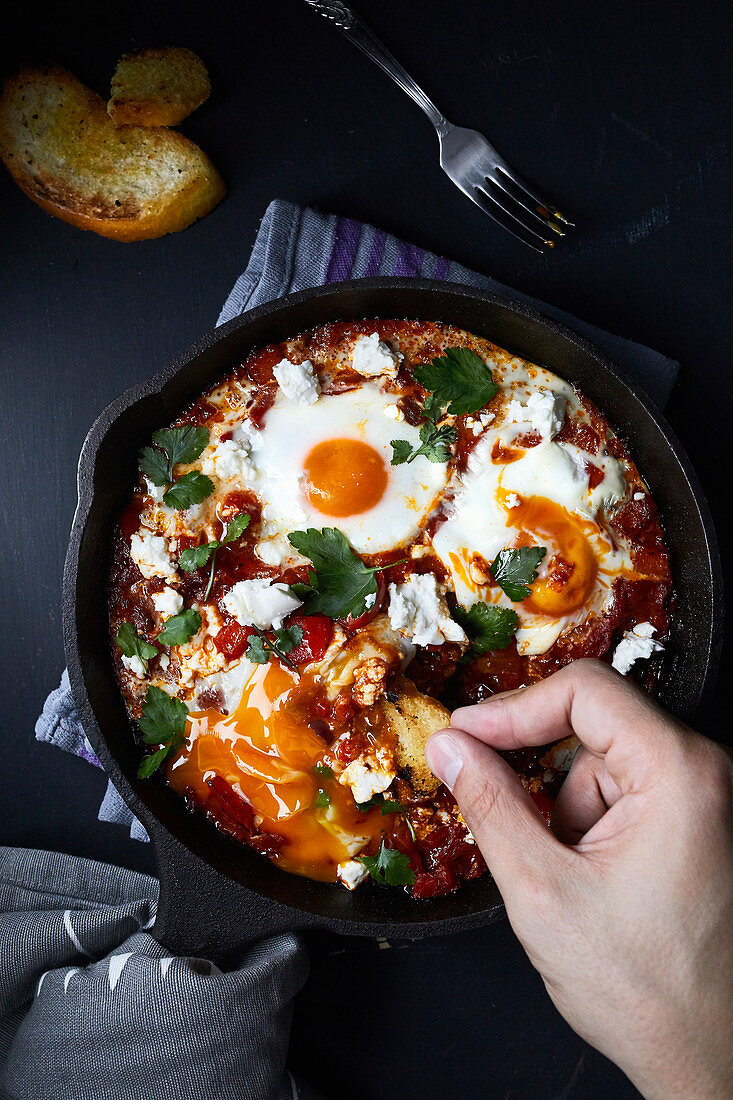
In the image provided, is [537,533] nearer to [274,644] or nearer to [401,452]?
[401,452]

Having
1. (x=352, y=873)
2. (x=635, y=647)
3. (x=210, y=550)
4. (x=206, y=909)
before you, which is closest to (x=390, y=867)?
(x=352, y=873)

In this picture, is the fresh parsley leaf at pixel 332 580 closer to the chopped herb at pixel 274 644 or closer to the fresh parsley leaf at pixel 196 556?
the chopped herb at pixel 274 644

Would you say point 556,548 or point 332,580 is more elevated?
point 556,548

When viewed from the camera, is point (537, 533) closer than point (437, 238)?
Yes

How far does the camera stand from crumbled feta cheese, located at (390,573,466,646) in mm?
2936

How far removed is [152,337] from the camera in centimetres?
365

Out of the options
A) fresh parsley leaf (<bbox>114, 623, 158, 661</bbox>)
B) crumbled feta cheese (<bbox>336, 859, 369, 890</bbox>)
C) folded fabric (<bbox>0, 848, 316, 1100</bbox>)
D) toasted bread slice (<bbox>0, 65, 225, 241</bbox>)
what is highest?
toasted bread slice (<bbox>0, 65, 225, 241</bbox>)

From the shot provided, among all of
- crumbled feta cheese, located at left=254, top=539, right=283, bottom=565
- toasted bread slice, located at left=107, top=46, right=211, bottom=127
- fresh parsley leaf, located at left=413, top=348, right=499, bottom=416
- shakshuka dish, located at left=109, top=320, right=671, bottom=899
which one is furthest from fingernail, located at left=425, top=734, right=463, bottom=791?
toasted bread slice, located at left=107, top=46, right=211, bottom=127

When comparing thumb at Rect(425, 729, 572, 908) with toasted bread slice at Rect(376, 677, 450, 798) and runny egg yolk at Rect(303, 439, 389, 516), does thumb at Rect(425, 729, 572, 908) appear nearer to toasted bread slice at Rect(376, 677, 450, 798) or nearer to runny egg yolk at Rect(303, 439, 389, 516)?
toasted bread slice at Rect(376, 677, 450, 798)

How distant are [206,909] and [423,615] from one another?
1264 mm

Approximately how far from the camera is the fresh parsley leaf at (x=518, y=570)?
2.97m

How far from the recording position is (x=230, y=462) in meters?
3.04

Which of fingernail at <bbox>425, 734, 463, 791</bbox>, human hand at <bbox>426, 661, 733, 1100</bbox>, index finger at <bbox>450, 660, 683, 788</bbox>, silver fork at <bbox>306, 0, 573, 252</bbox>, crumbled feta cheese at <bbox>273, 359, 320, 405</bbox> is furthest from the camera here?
silver fork at <bbox>306, 0, 573, 252</bbox>

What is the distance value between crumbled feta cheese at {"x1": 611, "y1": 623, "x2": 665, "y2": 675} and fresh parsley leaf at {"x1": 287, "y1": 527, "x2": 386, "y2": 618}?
0.98m
